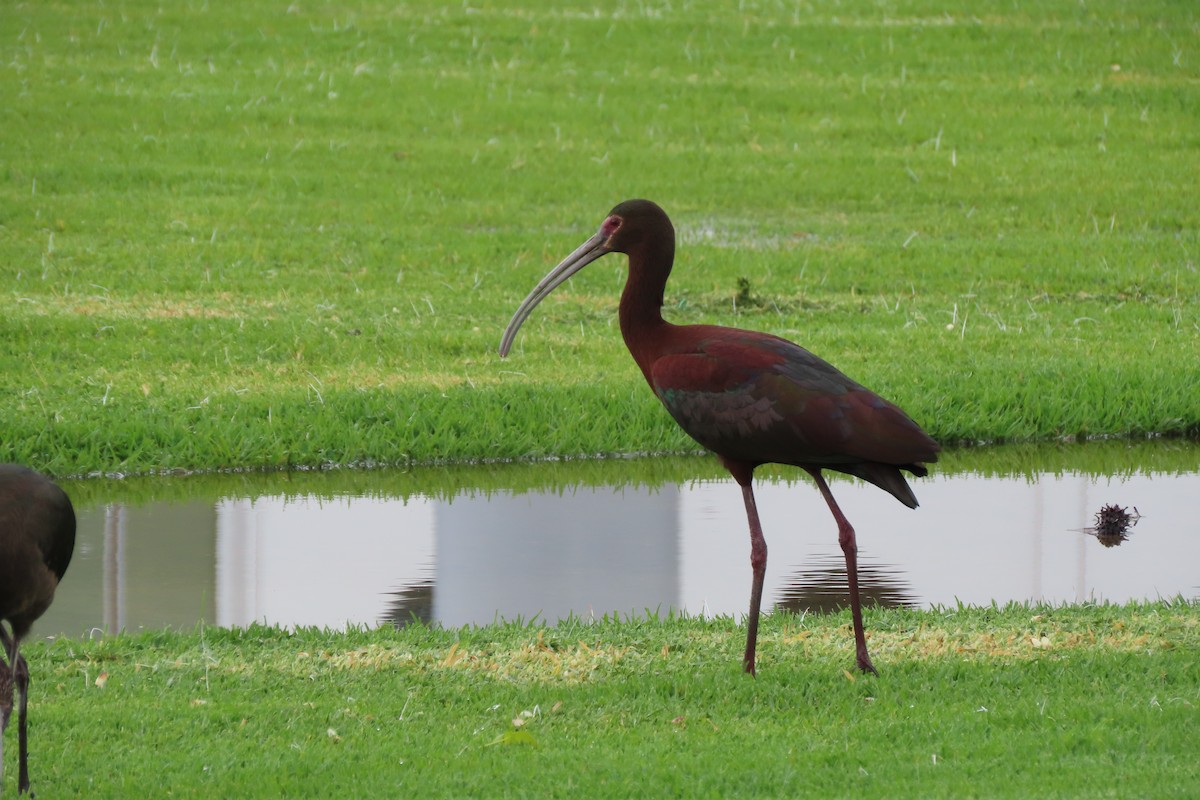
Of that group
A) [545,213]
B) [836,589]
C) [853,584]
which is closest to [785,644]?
[853,584]

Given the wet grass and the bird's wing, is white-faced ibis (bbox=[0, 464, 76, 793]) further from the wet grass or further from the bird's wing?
the bird's wing

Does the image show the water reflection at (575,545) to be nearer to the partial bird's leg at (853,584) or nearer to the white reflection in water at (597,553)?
the white reflection in water at (597,553)

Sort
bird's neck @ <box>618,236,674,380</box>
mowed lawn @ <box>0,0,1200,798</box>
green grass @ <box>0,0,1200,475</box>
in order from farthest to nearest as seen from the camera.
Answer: green grass @ <box>0,0,1200,475</box> → bird's neck @ <box>618,236,674,380</box> → mowed lawn @ <box>0,0,1200,798</box>

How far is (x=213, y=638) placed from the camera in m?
5.86

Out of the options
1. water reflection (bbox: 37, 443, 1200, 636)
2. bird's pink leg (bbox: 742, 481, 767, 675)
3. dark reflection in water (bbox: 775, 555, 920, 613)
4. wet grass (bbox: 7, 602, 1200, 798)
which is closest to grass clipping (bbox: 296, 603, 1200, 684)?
wet grass (bbox: 7, 602, 1200, 798)

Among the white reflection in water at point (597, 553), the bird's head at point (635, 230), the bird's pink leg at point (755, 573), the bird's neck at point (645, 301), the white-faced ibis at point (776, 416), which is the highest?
the bird's head at point (635, 230)

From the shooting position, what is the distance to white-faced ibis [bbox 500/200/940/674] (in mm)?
5316

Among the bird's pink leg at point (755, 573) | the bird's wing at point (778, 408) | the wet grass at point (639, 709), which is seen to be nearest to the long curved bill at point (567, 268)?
the bird's wing at point (778, 408)

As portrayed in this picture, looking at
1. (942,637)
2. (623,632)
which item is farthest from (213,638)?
(942,637)

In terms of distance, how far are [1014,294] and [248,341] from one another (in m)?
5.47

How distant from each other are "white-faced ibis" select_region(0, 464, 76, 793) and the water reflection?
1523mm

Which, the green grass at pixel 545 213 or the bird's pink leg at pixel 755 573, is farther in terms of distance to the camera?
the green grass at pixel 545 213

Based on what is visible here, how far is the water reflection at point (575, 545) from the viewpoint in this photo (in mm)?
6609

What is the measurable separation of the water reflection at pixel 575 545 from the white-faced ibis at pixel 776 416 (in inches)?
43.4
